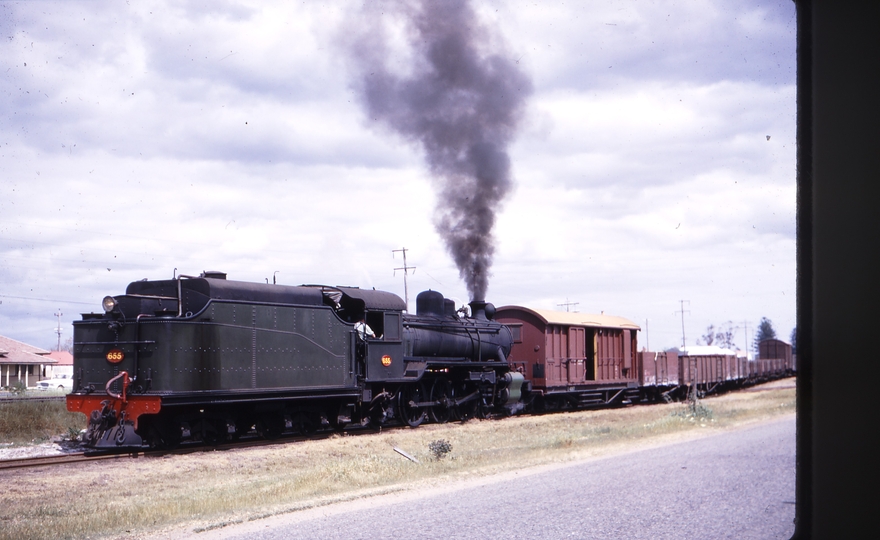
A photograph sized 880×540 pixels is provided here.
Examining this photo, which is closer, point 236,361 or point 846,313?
point 846,313

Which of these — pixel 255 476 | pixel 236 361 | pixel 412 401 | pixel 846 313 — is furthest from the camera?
pixel 412 401

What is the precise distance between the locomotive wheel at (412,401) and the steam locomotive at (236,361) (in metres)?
0.04

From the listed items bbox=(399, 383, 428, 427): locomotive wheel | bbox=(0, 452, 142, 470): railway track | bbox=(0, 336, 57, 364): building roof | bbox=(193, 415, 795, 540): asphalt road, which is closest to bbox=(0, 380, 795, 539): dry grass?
bbox=(0, 452, 142, 470): railway track

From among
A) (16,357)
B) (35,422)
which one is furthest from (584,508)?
(16,357)

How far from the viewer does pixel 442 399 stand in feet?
71.5

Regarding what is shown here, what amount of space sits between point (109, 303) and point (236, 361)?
9.45ft

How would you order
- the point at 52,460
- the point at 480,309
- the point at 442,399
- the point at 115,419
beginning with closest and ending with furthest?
the point at 52,460 → the point at 115,419 → the point at 442,399 → the point at 480,309

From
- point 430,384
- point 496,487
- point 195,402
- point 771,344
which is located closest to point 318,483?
point 496,487

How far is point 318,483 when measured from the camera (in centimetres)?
1184

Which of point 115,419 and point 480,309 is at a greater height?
point 480,309

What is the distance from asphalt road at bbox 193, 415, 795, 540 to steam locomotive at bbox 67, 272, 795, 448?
226 inches

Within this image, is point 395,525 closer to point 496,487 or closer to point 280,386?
point 496,487

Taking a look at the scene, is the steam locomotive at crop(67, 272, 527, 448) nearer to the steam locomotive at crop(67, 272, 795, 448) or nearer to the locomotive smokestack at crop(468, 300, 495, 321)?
the steam locomotive at crop(67, 272, 795, 448)

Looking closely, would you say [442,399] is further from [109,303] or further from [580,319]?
[109,303]
